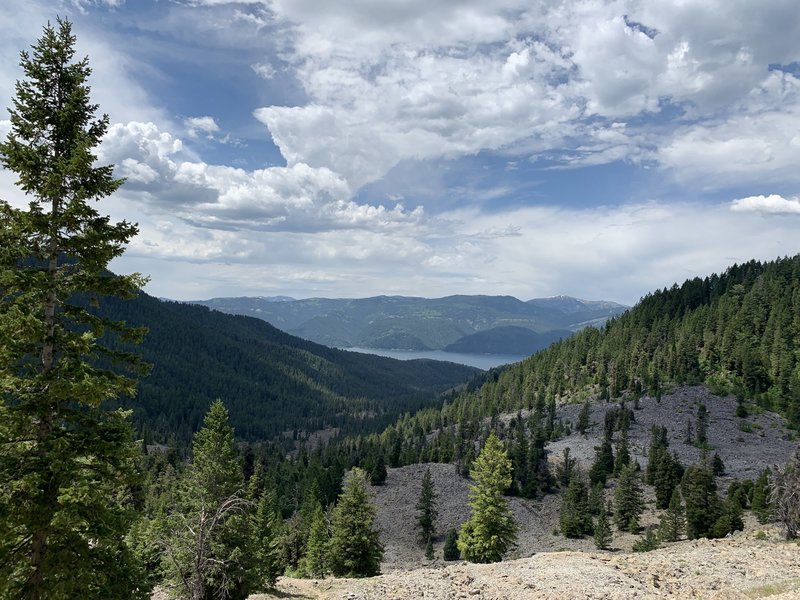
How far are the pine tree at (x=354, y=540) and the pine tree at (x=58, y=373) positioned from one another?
121 ft

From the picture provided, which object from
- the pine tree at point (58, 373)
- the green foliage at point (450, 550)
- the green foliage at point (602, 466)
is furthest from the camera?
the green foliage at point (602, 466)

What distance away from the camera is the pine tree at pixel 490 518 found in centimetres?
4688

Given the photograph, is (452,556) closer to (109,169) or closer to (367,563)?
(367,563)

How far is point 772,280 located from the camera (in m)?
164

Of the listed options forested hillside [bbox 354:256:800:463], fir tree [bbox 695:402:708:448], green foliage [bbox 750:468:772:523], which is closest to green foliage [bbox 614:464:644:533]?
green foliage [bbox 750:468:772:523]

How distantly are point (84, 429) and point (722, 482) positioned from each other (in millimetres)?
106503

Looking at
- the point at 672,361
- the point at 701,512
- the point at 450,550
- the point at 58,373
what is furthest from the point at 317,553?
the point at 672,361

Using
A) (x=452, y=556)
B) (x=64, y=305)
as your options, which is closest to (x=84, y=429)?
(x=64, y=305)

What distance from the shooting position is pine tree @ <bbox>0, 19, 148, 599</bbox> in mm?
11852

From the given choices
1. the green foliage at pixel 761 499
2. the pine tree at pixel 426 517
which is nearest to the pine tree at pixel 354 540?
the pine tree at pixel 426 517

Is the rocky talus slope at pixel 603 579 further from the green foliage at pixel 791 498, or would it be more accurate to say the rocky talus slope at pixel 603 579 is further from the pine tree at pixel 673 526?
the pine tree at pixel 673 526

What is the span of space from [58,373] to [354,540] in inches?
1619

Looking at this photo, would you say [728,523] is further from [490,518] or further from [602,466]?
[602,466]

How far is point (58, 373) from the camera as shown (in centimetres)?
1241
